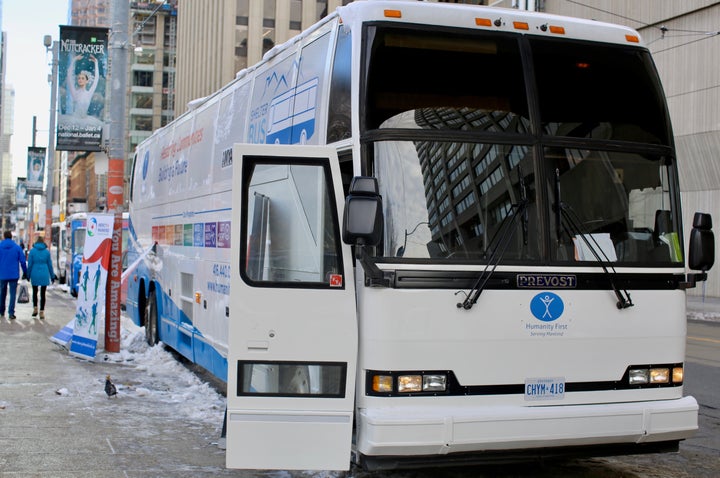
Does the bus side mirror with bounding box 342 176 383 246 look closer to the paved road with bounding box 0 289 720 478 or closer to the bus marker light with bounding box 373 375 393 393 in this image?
the bus marker light with bounding box 373 375 393 393

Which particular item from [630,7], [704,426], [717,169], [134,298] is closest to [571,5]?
[630,7]

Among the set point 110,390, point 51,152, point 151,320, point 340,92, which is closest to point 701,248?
point 340,92

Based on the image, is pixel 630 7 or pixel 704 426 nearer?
pixel 704 426

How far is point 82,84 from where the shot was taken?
1809 centimetres

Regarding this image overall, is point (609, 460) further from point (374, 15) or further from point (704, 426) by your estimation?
point (374, 15)

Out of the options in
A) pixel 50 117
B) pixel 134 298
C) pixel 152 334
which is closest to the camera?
pixel 152 334

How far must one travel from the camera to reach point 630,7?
3078 cm

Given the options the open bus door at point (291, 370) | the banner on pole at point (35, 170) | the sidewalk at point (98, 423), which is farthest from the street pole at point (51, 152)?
the open bus door at point (291, 370)

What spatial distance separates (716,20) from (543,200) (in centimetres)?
2506

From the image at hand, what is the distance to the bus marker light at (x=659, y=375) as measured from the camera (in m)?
5.95

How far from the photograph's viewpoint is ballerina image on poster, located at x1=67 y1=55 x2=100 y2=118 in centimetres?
1789

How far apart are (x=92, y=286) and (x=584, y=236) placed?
342 inches

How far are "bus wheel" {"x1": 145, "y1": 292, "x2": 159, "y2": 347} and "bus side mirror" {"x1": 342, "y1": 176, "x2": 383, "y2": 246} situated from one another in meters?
8.54

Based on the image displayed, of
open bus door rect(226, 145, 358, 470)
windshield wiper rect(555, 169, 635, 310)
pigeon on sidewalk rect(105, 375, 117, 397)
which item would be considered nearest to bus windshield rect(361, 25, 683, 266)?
windshield wiper rect(555, 169, 635, 310)
